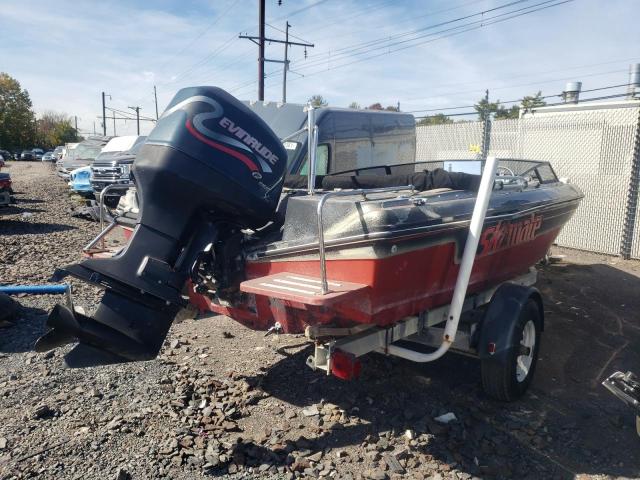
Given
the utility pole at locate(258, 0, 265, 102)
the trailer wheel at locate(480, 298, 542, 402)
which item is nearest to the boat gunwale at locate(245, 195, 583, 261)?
the trailer wheel at locate(480, 298, 542, 402)

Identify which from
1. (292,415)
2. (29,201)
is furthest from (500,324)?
(29,201)

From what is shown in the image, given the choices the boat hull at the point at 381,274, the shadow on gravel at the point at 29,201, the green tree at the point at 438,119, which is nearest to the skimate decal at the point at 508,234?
the boat hull at the point at 381,274

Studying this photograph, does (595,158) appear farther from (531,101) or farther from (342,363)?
(342,363)

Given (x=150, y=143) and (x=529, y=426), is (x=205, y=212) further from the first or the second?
(x=529, y=426)

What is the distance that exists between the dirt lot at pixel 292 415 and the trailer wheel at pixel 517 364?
0.46 ft

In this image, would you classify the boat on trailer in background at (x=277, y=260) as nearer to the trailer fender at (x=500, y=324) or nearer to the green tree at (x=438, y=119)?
the trailer fender at (x=500, y=324)

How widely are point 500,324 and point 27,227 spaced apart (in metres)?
10.6

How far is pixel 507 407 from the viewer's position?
3.76m

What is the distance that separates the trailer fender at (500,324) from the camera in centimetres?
358

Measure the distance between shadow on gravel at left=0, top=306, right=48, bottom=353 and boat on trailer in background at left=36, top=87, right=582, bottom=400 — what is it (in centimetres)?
164

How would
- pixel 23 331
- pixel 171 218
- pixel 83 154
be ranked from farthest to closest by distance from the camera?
1. pixel 83 154
2. pixel 23 331
3. pixel 171 218

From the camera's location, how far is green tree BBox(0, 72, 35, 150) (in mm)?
62438

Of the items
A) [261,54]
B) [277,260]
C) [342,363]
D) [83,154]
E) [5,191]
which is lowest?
[342,363]

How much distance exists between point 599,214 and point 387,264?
25.4 feet
